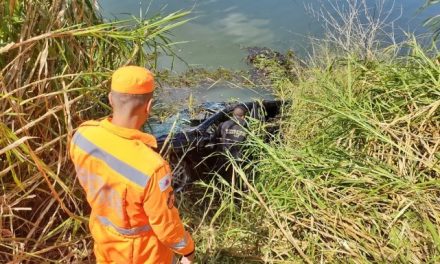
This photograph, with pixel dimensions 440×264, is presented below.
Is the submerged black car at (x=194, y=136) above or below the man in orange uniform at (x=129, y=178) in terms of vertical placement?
below

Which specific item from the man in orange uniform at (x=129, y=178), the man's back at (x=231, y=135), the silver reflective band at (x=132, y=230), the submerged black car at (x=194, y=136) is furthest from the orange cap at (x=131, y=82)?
the man's back at (x=231, y=135)

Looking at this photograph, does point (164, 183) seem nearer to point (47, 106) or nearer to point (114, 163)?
point (114, 163)

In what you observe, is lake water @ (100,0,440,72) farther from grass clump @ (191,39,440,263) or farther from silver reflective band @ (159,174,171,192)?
silver reflective band @ (159,174,171,192)

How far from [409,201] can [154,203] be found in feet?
5.33

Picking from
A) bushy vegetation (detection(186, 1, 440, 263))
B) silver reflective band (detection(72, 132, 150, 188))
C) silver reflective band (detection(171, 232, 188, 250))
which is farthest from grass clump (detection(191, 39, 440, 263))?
silver reflective band (detection(72, 132, 150, 188))

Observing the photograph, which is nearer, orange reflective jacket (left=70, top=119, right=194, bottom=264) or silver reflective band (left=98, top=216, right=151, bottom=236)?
orange reflective jacket (left=70, top=119, right=194, bottom=264)

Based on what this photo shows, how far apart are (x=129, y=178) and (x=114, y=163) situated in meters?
0.09

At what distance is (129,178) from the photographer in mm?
2021

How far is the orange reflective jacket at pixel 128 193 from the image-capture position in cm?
202

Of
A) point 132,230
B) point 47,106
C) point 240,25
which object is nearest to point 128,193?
point 132,230

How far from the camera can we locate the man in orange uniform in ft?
6.64

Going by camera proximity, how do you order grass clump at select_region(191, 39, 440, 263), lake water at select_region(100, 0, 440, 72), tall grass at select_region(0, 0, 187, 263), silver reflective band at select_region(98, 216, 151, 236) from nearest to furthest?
1. silver reflective band at select_region(98, 216, 151, 236)
2. tall grass at select_region(0, 0, 187, 263)
3. grass clump at select_region(191, 39, 440, 263)
4. lake water at select_region(100, 0, 440, 72)

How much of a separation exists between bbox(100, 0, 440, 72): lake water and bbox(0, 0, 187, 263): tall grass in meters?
9.58

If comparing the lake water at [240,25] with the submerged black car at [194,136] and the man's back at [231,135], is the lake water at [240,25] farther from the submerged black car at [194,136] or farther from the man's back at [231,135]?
the man's back at [231,135]
